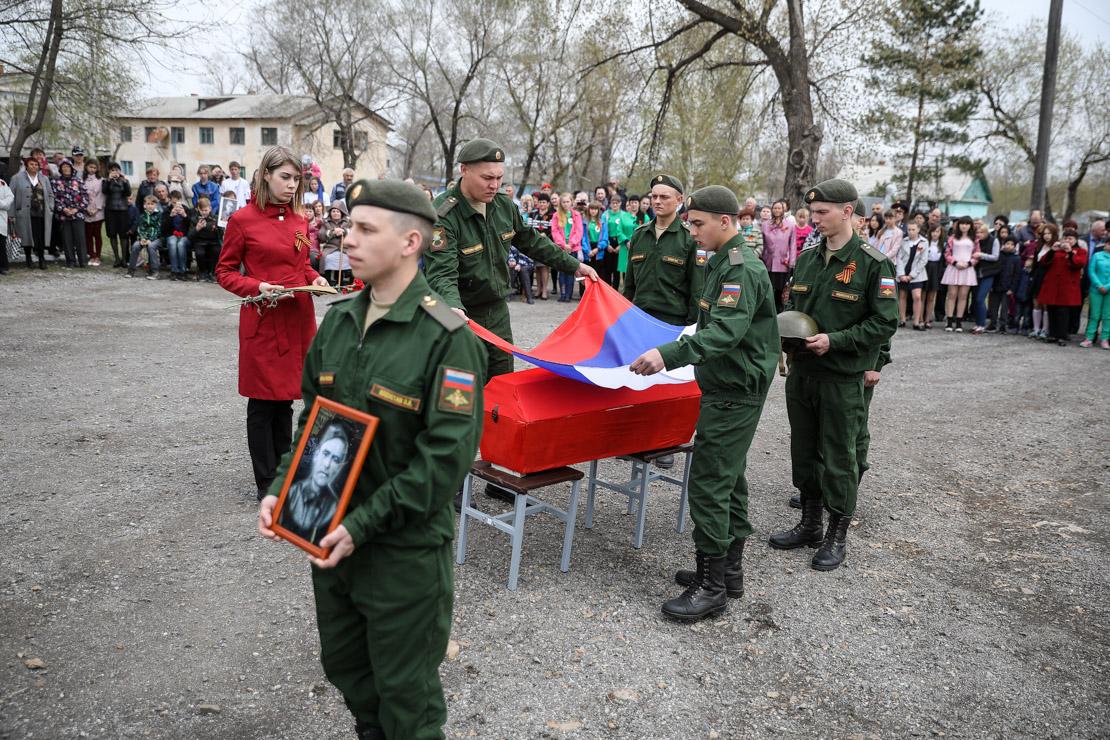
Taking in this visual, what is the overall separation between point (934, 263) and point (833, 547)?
12.8 m

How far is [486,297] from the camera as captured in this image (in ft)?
17.0

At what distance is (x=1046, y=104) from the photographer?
16.9m

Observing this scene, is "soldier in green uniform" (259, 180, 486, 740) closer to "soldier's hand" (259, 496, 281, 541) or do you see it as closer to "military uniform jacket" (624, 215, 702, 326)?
"soldier's hand" (259, 496, 281, 541)

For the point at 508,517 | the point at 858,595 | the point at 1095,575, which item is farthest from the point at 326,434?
the point at 1095,575

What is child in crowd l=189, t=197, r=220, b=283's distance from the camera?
15445 millimetres

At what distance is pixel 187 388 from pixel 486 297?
4355mm

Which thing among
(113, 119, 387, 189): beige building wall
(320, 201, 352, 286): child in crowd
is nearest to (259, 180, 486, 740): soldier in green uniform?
(320, 201, 352, 286): child in crowd

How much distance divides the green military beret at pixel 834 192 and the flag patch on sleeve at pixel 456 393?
329cm

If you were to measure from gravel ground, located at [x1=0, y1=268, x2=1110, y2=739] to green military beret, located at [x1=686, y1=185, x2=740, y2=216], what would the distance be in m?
2.15

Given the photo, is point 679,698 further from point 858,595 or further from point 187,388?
point 187,388

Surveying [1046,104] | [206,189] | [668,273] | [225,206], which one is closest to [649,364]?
[668,273]

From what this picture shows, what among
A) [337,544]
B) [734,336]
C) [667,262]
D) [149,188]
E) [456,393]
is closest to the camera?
[337,544]

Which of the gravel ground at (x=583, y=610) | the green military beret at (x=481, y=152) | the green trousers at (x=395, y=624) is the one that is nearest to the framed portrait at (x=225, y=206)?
the gravel ground at (x=583, y=610)

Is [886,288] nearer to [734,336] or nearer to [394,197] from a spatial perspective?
[734,336]
